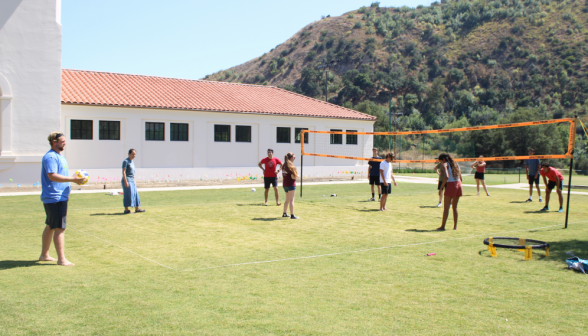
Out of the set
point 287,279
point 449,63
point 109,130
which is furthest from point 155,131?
point 449,63

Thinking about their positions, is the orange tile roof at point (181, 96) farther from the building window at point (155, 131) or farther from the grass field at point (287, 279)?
the grass field at point (287, 279)

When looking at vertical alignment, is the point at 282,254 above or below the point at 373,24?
below

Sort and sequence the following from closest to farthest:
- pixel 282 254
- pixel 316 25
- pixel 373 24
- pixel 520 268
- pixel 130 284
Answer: pixel 130 284 < pixel 520 268 < pixel 282 254 < pixel 373 24 < pixel 316 25

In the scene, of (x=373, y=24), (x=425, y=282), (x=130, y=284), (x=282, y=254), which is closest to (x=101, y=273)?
(x=130, y=284)

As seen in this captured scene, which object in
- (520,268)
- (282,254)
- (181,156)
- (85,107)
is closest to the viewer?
(520,268)

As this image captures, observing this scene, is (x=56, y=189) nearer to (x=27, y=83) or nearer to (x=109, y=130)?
(x=27, y=83)

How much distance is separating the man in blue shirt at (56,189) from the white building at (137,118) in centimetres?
1673

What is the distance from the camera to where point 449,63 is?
94.4 m

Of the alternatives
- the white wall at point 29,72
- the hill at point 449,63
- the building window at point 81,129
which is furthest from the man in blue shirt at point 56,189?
the hill at point 449,63

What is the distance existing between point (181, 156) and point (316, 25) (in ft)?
343

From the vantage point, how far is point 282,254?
27.2ft

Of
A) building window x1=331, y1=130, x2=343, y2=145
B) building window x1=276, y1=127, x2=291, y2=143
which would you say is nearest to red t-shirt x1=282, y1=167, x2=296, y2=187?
building window x1=276, y1=127, x2=291, y2=143

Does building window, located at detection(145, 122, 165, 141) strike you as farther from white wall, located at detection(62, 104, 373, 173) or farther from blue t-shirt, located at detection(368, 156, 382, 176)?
blue t-shirt, located at detection(368, 156, 382, 176)

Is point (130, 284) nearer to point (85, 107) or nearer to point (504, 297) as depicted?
point (504, 297)
